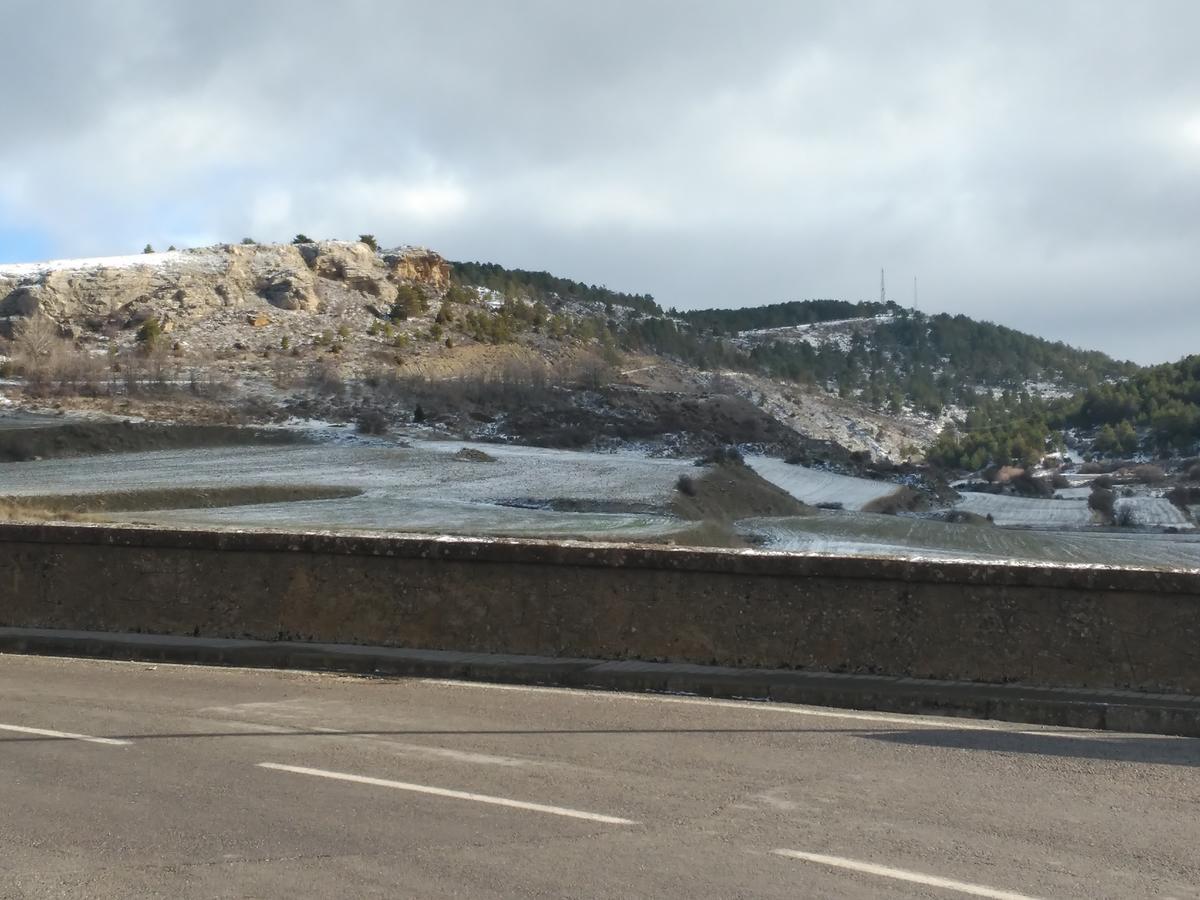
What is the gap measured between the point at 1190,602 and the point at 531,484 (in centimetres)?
4555

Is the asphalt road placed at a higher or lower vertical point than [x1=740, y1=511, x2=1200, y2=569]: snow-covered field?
higher

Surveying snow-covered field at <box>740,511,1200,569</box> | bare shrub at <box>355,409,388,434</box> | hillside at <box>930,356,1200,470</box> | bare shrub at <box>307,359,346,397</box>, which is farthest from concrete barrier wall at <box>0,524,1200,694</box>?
hillside at <box>930,356,1200,470</box>

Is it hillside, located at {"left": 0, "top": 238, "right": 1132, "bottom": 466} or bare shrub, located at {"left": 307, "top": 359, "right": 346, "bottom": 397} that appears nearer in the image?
hillside, located at {"left": 0, "top": 238, "right": 1132, "bottom": 466}

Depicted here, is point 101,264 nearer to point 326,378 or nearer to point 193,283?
point 193,283

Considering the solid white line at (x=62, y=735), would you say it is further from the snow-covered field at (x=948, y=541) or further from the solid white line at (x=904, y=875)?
the snow-covered field at (x=948, y=541)

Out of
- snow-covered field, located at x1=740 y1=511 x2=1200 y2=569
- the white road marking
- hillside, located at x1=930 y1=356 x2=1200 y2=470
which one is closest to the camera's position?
the white road marking

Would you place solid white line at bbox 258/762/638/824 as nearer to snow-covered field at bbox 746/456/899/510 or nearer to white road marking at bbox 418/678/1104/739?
white road marking at bbox 418/678/1104/739

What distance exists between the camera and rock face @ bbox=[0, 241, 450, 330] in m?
110

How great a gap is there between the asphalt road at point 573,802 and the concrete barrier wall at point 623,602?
112 centimetres

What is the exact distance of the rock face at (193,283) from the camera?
363ft

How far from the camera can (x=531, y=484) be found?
2170 inches

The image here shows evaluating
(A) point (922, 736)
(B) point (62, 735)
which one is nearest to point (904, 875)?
(A) point (922, 736)

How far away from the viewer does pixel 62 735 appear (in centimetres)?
919

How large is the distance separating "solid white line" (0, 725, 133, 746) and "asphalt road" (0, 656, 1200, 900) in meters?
0.03
